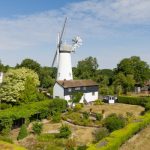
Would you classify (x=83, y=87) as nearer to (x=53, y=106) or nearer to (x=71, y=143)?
(x=53, y=106)

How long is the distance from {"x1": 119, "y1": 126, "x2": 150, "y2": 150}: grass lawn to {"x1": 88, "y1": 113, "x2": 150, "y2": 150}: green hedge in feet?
1.66

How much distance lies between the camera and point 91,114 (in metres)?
52.7

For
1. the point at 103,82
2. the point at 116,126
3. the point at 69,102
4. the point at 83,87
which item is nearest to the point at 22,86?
the point at 69,102

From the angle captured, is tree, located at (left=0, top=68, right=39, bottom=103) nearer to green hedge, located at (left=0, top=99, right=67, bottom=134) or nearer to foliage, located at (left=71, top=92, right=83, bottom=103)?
green hedge, located at (left=0, top=99, right=67, bottom=134)

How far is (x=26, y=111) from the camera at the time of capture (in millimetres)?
44875

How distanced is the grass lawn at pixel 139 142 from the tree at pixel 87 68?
1885 inches

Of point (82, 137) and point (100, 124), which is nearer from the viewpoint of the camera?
point (82, 137)

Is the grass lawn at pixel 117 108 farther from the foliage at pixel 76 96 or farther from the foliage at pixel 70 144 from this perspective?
the foliage at pixel 70 144

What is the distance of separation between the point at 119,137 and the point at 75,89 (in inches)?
1183

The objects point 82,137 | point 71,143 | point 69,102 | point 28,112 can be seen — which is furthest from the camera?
point 69,102

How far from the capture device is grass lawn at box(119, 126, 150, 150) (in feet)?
113

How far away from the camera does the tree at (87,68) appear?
292 feet

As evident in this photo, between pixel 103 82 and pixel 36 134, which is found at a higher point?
pixel 103 82

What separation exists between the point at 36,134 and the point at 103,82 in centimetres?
4506
